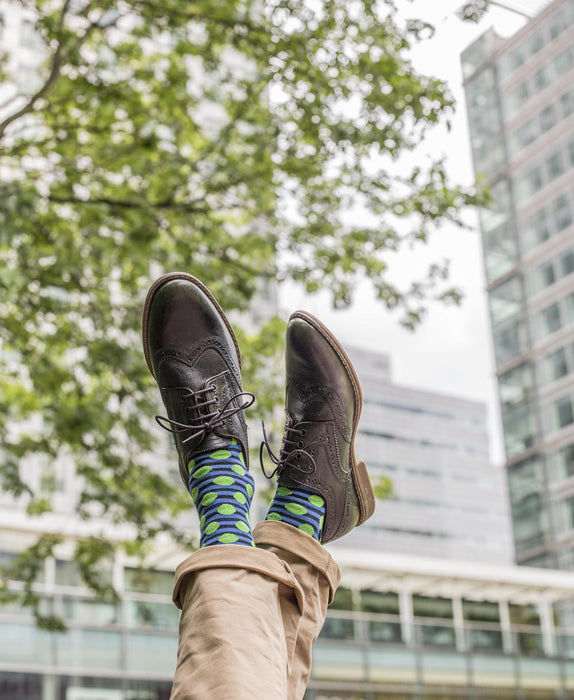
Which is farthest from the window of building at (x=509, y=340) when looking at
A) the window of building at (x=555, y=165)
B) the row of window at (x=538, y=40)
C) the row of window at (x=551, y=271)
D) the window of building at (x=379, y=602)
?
the window of building at (x=379, y=602)

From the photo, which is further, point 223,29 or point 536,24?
point 536,24

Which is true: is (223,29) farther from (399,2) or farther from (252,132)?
(399,2)

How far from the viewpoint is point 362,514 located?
7.97 ft

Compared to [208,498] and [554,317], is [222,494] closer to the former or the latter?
[208,498]

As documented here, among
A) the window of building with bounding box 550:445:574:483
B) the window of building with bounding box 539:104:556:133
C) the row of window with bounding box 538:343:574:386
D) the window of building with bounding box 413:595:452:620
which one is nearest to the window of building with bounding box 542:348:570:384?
the row of window with bounding box 538:343:574:386

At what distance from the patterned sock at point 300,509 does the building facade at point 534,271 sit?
16.1ft

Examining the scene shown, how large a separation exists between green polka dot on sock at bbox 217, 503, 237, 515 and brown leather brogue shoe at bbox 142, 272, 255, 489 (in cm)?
25

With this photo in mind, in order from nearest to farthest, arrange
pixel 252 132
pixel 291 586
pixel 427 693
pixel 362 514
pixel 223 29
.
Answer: pixel 291 586 → pixel 362 514 → pixel 223 29 → pixel 252 132 → pixel 427 693

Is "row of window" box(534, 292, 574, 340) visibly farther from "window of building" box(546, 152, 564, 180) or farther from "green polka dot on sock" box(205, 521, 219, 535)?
"green polka dot on sock" box(205, 521, 219, 535)

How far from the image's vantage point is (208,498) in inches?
83.1

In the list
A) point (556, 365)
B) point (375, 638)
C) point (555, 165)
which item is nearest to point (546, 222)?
point (555, 165)

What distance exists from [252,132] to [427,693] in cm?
1165

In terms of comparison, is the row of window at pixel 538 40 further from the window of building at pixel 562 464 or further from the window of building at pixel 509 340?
the window of building at pixel 562 464

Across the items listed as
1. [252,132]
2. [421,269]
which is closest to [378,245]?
[421,269]
